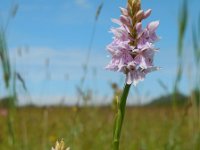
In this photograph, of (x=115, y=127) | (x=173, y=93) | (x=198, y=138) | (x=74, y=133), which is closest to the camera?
(x=115, y=127)

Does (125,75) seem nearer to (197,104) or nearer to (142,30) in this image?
(142,30)

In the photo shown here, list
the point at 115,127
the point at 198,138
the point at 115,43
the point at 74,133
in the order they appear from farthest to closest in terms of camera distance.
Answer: the point at 74,133 < the point at 198,138 < the point at 115,43 < the point at 115,127

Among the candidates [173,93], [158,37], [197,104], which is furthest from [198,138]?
[158,37]

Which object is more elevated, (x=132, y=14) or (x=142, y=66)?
(x=132, y=14)

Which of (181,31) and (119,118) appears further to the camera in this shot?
(181,31)

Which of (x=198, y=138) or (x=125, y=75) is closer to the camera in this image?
(x=125, y=75)

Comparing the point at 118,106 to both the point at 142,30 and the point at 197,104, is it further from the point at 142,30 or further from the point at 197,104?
the point at 197,104

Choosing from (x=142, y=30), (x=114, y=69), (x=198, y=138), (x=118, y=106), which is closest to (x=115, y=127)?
(x=118, y=106)

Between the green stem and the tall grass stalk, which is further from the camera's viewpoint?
the tall grass stalk

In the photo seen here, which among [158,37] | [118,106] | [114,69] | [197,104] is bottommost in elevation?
[197,104]

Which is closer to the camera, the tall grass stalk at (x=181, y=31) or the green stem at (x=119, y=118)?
the green stem at (x=119, y=118)
